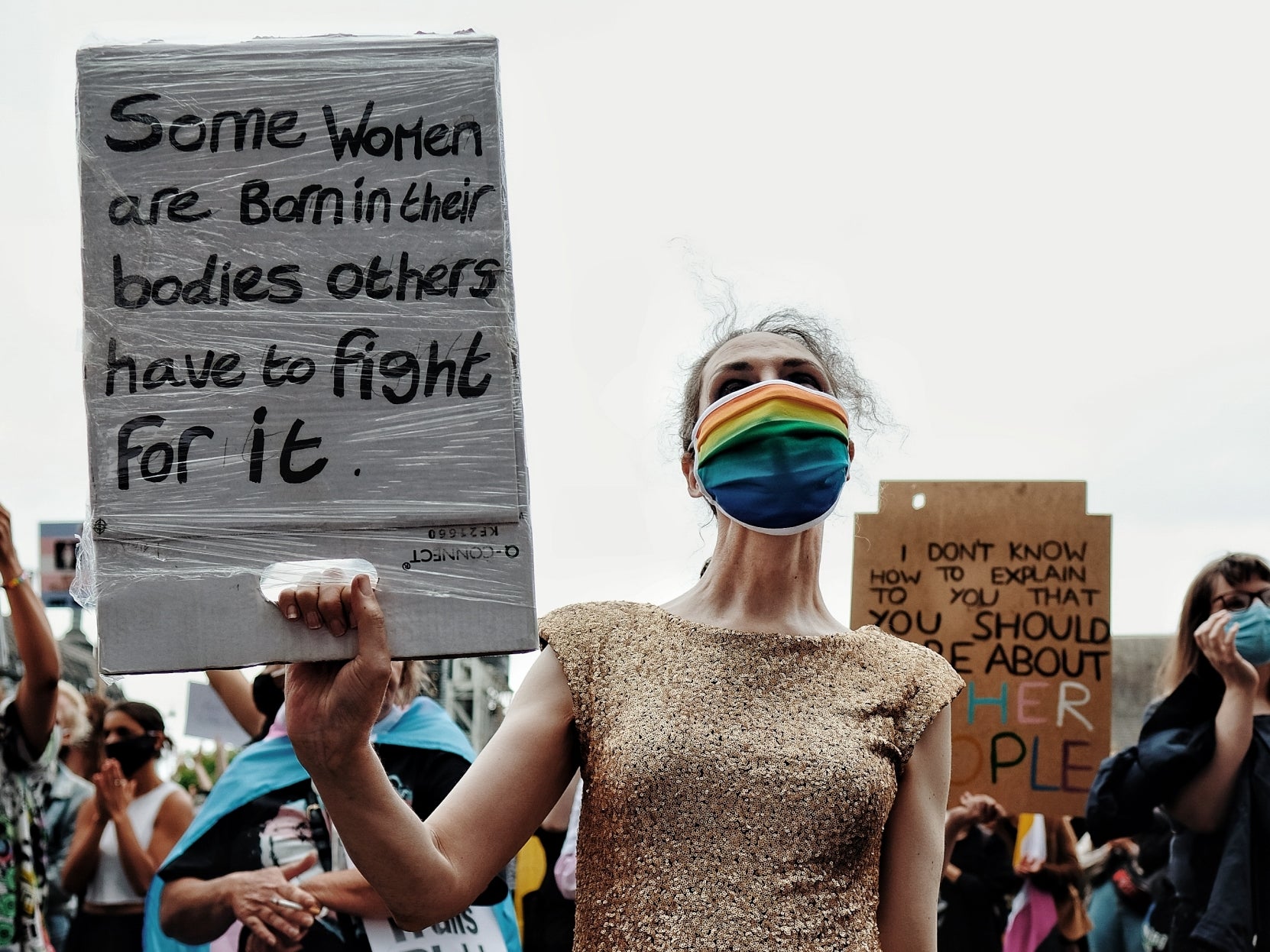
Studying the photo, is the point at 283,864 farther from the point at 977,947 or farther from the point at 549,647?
the point at 977,947

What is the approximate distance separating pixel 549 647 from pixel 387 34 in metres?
0.94

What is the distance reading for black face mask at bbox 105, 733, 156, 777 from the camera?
620 centimetres

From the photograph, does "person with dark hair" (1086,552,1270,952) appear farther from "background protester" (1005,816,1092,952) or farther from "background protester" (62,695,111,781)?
"background protester" (62,695,111,781)

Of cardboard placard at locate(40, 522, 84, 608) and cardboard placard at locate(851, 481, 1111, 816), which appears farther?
cardboard placard at locate(40, 522, 84, 608)

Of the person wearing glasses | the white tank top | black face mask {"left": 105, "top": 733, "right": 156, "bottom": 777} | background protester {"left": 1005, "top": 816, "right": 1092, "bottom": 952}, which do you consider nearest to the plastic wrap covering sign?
the person wearing glasses

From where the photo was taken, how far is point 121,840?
19.3 feet

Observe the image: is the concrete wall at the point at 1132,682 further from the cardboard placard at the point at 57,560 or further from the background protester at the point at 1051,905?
the cardboard placard at the point at 57,560

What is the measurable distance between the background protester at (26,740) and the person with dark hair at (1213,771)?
349 cm

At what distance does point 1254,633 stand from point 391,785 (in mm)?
3594

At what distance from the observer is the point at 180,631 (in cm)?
167

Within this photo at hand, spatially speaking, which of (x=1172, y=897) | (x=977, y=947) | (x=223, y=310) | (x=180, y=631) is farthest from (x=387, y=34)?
(x=977, y=947)

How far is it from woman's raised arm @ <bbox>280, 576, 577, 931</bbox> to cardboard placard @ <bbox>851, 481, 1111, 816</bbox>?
3136 mm

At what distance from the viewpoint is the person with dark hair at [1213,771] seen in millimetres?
4287

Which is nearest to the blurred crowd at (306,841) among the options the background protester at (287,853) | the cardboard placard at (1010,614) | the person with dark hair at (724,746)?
the background protester at (287,853)
